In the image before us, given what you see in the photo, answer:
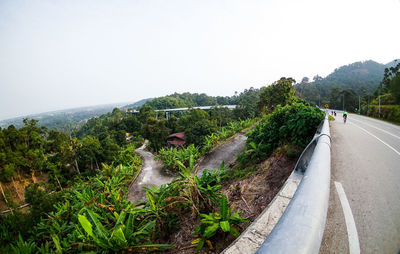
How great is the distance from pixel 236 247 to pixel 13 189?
25.0 metres

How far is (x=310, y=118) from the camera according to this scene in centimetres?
476

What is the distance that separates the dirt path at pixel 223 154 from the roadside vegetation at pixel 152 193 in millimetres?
744

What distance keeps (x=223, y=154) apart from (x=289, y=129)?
17.9 ft

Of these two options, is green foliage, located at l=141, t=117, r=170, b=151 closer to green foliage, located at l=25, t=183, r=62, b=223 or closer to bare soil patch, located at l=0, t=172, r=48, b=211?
green foliage, located at l=25, t=183, r=62, b=223

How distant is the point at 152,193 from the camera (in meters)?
3.58

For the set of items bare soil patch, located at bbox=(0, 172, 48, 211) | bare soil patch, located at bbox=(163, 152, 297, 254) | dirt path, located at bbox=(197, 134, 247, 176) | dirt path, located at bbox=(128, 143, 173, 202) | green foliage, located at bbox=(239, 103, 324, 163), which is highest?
green foliage, located at bbox=(239, 103, 324, 163)

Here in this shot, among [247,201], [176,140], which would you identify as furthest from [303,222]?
[176,140]

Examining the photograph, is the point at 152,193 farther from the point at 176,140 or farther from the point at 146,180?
the point at 176,140

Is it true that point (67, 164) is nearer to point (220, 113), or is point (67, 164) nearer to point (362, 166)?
point (362, 166)

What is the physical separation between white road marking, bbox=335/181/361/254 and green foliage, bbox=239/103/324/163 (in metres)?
2.65

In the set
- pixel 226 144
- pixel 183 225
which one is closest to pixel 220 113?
pixel 226 144

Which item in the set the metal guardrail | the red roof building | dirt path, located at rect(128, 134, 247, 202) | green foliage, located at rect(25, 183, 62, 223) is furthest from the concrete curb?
the red roof building

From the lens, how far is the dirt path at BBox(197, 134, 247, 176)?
30.3 ft

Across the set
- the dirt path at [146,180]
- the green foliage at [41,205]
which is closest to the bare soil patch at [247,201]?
the dirt path at [146,180]
